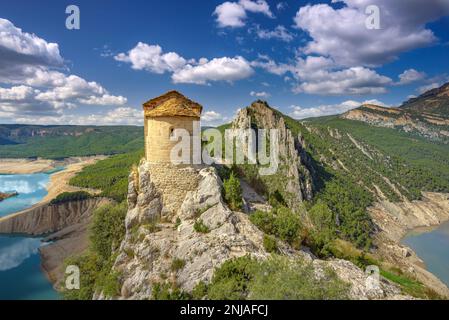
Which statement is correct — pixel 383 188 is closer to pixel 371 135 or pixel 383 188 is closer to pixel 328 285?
pixel 371 135

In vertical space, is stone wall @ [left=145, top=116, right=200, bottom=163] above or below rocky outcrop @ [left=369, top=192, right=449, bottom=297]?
above

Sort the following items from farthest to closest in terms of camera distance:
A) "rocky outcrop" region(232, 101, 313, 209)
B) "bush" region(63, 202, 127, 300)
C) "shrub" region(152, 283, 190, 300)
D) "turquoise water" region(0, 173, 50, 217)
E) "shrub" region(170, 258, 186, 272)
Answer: "turquoise water" region(0, 173, 50, 217) < "rocky outcrop" region(232, 101, 313, 209) < "bush" region(63, 202, 127, 300) < "shrub" region(170, 258, 186, 272) < "shrub" region(152, 283, 190, 300)

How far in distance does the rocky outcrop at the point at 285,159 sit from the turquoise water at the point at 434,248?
2836 cm

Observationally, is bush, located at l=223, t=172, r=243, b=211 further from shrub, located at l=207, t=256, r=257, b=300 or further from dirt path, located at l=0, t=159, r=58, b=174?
dirt path, located at l=0, t=159, r=58, b=174

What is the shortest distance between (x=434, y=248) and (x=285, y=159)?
4271 cm

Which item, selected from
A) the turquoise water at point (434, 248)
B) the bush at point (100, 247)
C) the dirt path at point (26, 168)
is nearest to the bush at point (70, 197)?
the bush at point (100, 247)

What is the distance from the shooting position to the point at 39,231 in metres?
71.0

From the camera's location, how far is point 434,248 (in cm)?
7081

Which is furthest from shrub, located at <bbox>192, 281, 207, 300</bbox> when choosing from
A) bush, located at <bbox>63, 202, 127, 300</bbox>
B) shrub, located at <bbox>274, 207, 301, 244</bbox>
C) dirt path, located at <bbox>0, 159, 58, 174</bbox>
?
dirt path, located at <bbox>0, 159, 58, 174</bbox>

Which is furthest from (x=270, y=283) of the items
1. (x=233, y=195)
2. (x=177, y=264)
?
(x=233, y=195)

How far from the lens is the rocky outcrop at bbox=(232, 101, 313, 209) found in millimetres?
72000

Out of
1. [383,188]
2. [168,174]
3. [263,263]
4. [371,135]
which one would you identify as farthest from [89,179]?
[371,135]

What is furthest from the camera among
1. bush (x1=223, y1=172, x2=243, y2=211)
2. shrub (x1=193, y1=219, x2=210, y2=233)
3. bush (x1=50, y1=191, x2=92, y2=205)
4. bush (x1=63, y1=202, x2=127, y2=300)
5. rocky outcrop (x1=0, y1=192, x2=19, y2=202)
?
rocky outcrop (x1=0, y1=192, x2=19, y2=202)

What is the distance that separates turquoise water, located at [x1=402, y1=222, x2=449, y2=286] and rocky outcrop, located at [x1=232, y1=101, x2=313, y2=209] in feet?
93.0
